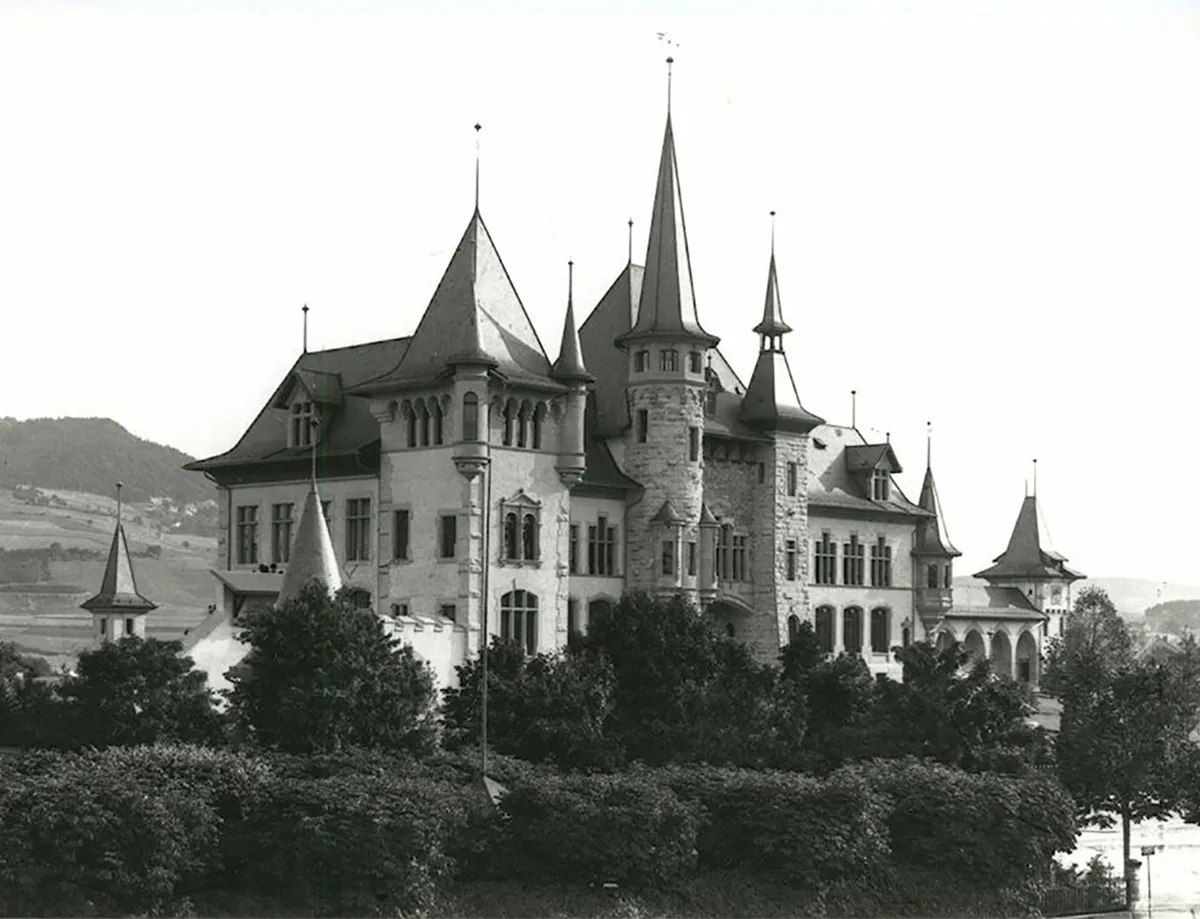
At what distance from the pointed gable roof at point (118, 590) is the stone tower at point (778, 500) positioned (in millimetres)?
26413

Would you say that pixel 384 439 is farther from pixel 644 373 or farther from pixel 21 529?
pixel 21 529

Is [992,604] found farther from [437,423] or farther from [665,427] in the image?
[437,423]

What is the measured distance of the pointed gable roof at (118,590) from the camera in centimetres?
7294

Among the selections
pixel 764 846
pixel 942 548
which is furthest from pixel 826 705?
pixel 942 548

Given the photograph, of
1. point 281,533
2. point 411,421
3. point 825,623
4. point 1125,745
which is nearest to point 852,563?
point 825,623

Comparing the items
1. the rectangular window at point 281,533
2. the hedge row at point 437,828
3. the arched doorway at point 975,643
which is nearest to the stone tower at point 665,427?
the rectangular window at point 281,533

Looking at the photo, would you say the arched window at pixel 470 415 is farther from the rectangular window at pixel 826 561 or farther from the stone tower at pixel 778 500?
→ the rectangular window at pixel 826 561

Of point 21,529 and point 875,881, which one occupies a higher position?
point 21,529

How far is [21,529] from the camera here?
200 m

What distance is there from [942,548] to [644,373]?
2511 centimetres

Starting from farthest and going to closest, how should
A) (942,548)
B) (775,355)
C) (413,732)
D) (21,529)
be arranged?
(21,529) → (942,548) → (775,355) → (413,732)

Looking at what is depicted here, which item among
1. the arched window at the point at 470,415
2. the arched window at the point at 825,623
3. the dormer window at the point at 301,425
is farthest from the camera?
the arched window at the point at 825,623

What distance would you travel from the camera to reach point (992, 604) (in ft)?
357

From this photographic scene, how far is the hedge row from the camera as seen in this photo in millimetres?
40719
